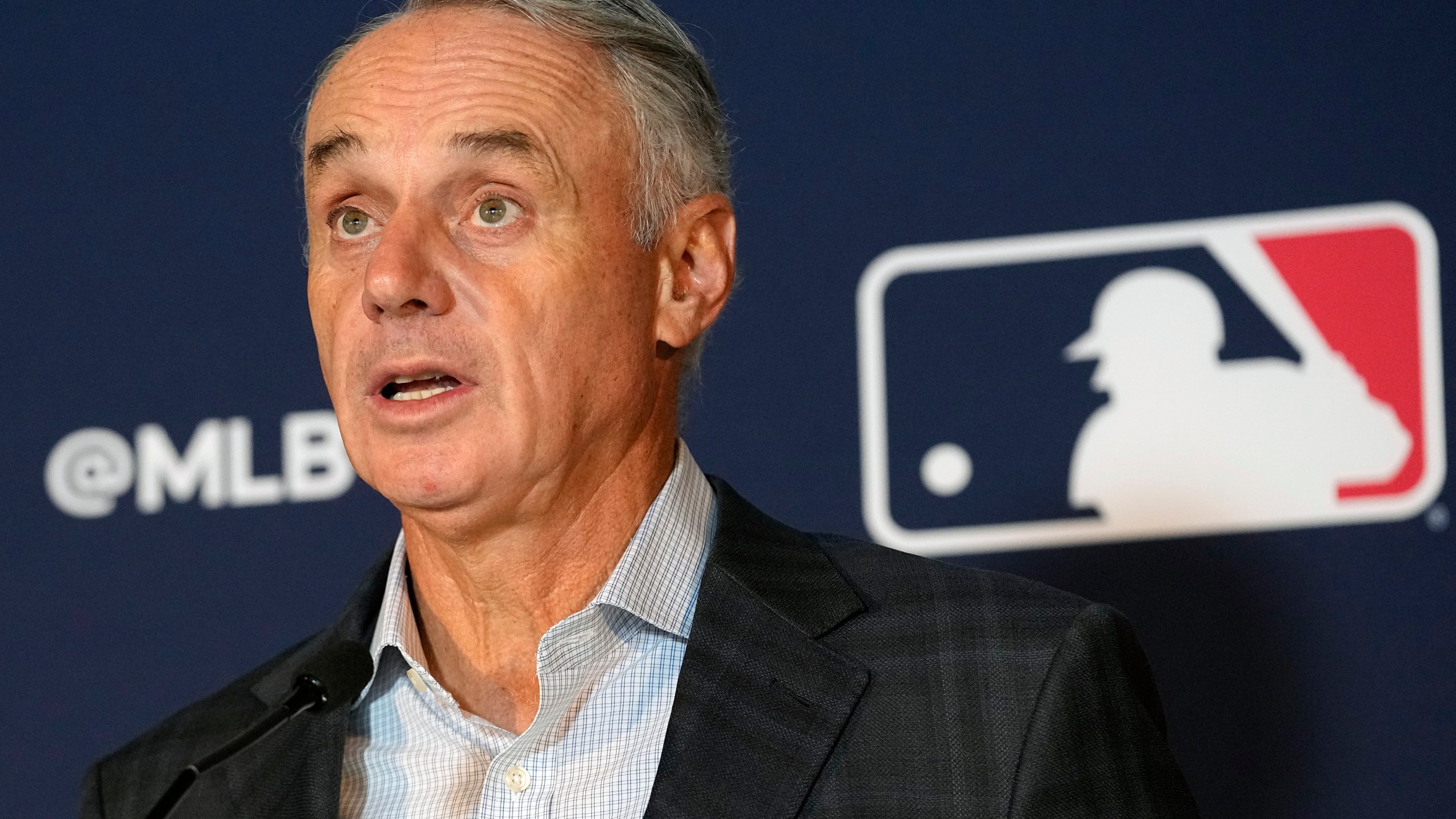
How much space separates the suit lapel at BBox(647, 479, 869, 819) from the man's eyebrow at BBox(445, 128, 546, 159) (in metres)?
0.48

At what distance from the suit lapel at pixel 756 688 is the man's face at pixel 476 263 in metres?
0.23

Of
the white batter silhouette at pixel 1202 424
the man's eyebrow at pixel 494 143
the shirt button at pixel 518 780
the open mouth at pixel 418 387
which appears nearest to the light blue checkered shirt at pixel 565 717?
the shirt button at pixel 518 780

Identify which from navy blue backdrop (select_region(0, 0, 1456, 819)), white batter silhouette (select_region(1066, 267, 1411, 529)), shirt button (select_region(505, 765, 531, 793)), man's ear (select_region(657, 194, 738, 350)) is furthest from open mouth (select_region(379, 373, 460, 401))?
white batter silhouette (select_region(1066, 267, 1411, 529))

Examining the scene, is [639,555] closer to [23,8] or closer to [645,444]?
[645,444]

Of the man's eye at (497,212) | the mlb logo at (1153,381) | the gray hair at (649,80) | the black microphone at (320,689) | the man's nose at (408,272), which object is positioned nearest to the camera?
the black microphone at (320,689)

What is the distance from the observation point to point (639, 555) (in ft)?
6.47

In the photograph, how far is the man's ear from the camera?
82.0 inches

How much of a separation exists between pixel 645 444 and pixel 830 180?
2.30ft

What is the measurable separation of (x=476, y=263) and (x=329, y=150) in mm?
243

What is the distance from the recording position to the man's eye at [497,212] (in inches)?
76.1

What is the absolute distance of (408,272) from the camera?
1.84 metres

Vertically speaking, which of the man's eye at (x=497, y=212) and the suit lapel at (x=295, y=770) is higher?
the man's eye at (x=497, y=212)

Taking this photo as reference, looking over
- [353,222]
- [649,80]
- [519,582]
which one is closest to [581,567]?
[519,582]

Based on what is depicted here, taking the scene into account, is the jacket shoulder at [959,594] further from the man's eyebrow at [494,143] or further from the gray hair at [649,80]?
the man's eyebrow at [494,143]
